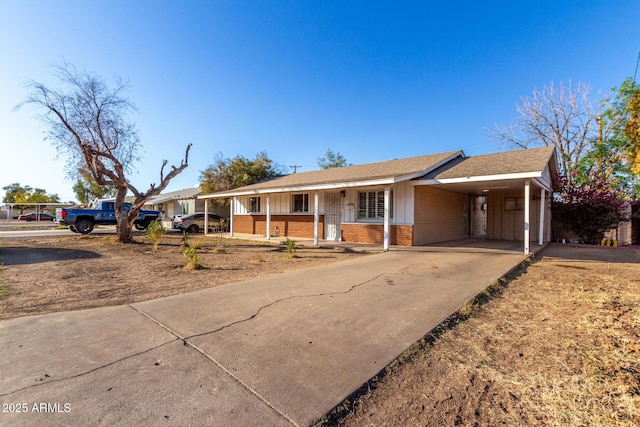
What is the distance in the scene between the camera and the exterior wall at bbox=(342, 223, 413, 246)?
38.5ft

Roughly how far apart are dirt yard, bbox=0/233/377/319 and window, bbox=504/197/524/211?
29.7 feet

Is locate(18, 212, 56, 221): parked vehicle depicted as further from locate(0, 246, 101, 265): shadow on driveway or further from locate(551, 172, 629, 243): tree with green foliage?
locate(551, 172, 629, 243): tree with green foliage

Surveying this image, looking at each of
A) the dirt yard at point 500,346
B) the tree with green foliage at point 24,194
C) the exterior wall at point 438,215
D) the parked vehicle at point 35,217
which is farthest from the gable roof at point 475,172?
the tree with green foliage at point 24,194

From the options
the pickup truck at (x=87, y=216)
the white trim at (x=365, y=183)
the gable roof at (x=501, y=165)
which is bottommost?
the pickup truck at (x=87, y=216)

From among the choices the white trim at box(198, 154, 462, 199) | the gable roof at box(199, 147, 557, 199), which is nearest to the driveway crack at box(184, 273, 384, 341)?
the white trim at box(198, 154, 462, 199)

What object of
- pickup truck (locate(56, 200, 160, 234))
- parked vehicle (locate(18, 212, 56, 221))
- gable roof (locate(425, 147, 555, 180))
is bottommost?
parked vehicle (locate(18, 212, 56, 221))

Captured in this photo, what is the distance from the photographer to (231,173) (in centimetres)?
2677

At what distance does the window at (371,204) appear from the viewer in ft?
41.5

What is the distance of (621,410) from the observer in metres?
2.06

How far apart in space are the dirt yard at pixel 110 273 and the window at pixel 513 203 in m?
→ 9.04

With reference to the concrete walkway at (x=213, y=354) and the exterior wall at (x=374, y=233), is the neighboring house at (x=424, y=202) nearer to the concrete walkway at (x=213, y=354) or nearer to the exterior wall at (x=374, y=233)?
the exterior wall at (x=374, y=233)

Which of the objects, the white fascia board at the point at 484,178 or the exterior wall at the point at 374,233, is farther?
the exterior wall at the point at 374,233

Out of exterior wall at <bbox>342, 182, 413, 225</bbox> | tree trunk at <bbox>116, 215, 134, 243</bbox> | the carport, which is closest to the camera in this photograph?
the carport

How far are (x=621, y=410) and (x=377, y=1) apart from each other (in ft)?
47.0
